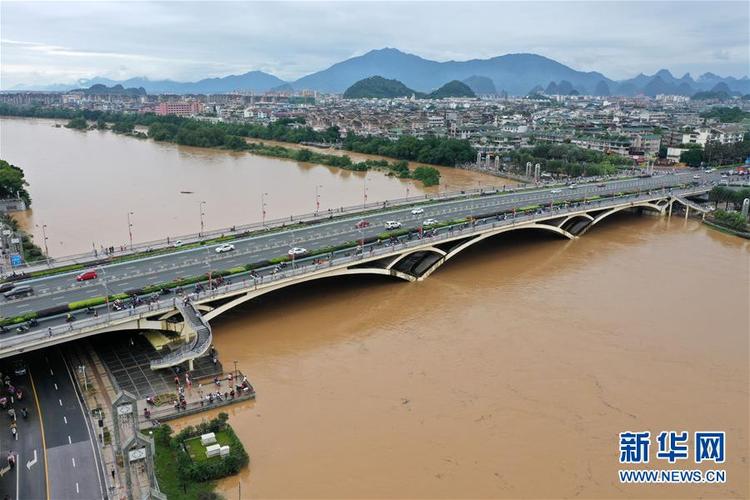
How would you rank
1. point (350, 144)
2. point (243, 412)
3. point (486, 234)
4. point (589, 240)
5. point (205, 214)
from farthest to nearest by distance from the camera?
point (350, 144) → point (205, 214) → point (589, 240) → point (486, 234) → point (243, 412)

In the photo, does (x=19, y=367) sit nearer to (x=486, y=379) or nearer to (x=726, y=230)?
(x=486, y=379)

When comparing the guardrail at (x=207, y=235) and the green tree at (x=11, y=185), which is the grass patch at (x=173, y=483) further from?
the green tree at (x=11, y=185)

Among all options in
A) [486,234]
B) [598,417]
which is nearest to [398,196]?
[486,234]

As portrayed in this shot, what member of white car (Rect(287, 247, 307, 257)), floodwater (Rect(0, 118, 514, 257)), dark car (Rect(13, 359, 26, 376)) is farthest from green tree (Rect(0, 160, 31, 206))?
dark car (Rect(13, 359, 26, 376))

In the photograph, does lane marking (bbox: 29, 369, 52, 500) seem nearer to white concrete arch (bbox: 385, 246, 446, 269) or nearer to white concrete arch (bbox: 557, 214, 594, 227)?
white concrete arch (bbox: 385, 246, 446, 269)

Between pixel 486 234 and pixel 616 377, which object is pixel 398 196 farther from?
pixel 616 377

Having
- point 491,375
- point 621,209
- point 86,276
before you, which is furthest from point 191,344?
point 621,209
